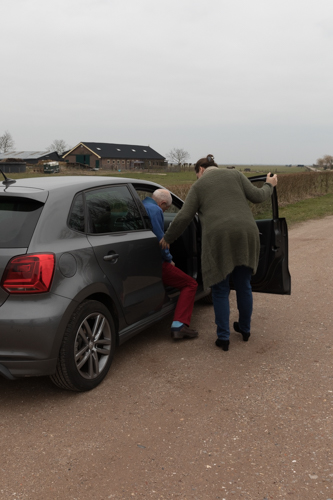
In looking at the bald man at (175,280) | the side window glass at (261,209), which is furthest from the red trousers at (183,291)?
the side window glass at (261,209)

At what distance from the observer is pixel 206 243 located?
4.46m

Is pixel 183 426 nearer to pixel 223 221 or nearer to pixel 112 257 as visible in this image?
pixel 112 257

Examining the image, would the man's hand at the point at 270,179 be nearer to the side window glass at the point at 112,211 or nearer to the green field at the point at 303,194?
the side window glass at the point at 112,211

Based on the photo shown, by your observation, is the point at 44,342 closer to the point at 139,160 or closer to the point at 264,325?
the point at 264,325

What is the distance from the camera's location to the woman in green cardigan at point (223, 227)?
4359 millimetres

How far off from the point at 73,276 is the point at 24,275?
36cm

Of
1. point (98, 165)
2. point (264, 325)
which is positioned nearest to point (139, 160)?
point (98, 165)

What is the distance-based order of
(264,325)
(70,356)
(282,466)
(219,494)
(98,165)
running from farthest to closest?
1. (98,165)
2. (264,325)
3. (70,356)
4. (282,466)
5. (219,494)

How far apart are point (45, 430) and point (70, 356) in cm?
51

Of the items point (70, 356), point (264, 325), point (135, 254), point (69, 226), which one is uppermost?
point (69, 226)

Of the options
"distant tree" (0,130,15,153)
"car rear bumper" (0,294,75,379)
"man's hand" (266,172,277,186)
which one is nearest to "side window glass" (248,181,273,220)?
"man's hand" (266,172,277,186)

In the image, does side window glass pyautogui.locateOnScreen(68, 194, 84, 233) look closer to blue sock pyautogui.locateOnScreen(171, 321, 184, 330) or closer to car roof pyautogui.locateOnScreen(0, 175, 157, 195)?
car roof pyautogui.locateOnScreen(0, 175, 157, 195)

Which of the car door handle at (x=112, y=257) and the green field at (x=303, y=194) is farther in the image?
the green field at (x=303, y=194)

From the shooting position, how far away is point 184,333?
490 centimetres
